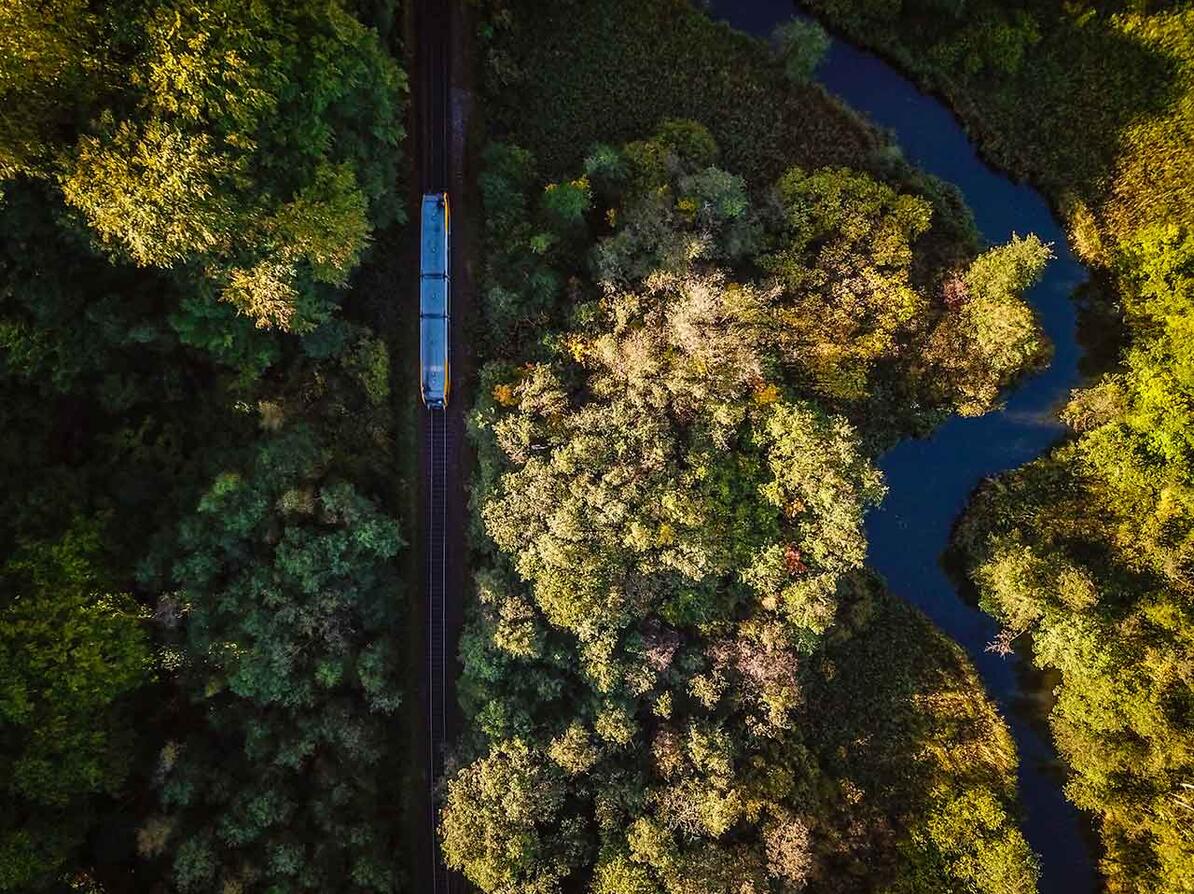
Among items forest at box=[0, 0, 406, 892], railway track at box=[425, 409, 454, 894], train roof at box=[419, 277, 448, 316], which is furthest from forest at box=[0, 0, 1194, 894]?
train roof at box=[419, 277, 448, 316]

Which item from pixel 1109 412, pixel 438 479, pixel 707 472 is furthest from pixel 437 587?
pixel 1109 412

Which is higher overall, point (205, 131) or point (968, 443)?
point (205, 131)

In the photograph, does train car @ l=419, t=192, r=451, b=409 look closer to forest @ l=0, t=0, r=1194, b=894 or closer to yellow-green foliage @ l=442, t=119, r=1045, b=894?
forest @ l=0, t=0, r=1194, b=894

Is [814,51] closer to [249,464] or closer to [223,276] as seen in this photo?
[223,276]

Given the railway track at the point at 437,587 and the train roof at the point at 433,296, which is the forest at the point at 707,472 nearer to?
→ the train roof at the point at 433,296

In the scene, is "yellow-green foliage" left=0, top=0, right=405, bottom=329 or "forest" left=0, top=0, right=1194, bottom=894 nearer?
"yellow-green foliage" left=0, top=0, right=405, bottom=329

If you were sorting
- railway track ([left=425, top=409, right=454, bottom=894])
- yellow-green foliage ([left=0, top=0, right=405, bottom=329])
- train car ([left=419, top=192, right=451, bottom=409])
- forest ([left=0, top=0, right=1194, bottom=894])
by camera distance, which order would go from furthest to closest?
1. railway track ([left=425, top=409, right=454, bottom=894])
2. train car ([left=419, top=192, right=451, bottom=409])
3. forest ([left=0, top=0, right=1194, bottom=894])
4. yellow-green foliage ([left=0, top=0, right=405, bottom=329])

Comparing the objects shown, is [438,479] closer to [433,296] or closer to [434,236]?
[433,296]
